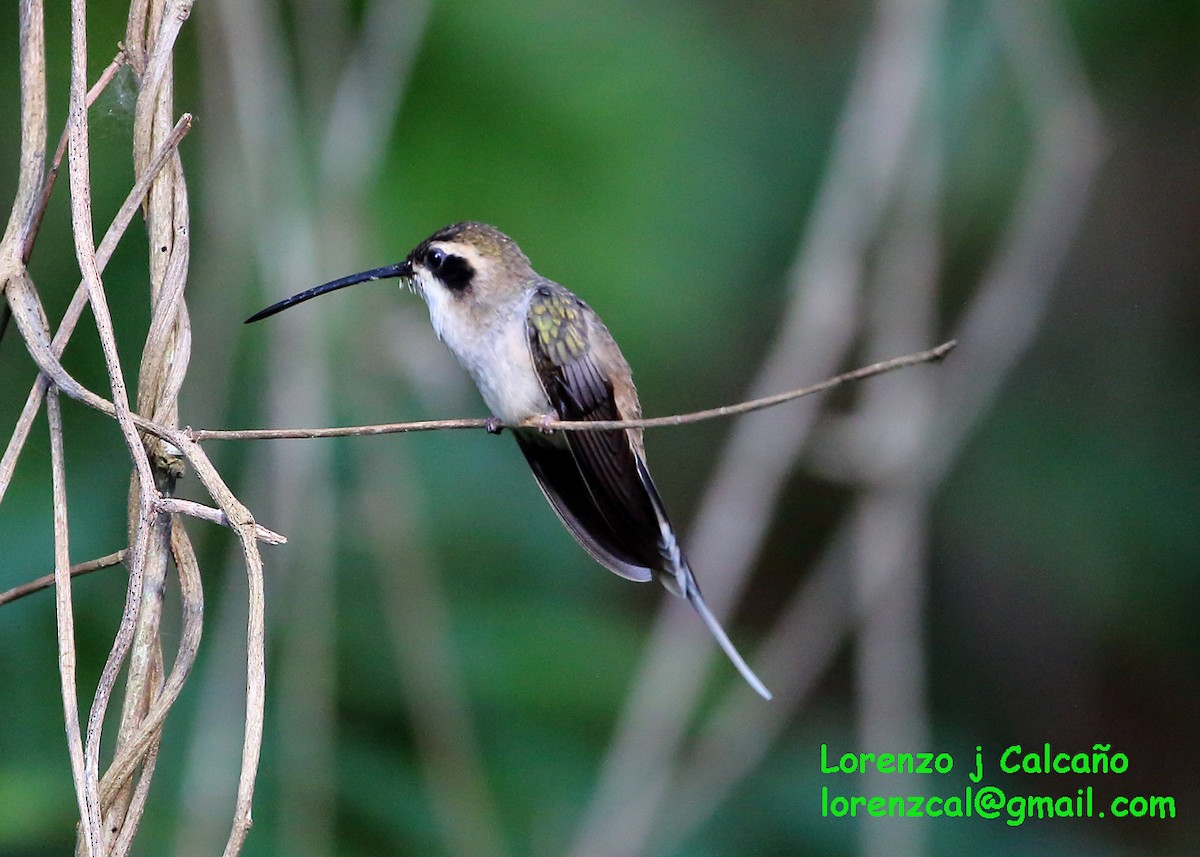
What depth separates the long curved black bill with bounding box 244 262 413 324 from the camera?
226cm

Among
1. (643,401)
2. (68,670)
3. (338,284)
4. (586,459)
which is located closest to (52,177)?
(68,670)

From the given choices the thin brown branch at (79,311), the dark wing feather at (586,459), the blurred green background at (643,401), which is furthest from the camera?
the blurred green background at (643,401)

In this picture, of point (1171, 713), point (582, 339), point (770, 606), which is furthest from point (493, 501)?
point (1171, 713)

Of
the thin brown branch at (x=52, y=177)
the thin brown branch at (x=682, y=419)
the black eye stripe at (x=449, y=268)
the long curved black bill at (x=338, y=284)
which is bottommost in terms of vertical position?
the thin brown branch at (x=682, y=419)

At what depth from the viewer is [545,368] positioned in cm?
294

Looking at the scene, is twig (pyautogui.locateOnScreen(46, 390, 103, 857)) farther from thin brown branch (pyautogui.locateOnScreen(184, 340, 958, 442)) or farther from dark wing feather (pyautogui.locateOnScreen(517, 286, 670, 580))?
dark wing feather (pyautogui.locateOnScreen(517, 286, 670, 580))

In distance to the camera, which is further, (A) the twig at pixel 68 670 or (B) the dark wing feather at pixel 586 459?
(B) the dark wing feather at pixel 586 459

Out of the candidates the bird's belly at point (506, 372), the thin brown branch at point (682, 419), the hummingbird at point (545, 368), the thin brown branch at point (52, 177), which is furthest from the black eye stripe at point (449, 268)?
the thin brown branch at point (682, 419)

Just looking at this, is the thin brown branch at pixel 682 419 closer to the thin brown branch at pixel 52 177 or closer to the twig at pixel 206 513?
the twig at pixel 206 513

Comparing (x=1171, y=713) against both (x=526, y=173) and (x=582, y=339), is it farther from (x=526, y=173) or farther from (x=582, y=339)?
(x=582, y=339)

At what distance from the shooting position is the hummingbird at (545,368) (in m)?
2.75

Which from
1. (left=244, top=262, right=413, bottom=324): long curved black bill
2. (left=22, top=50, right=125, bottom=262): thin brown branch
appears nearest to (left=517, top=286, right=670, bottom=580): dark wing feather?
(left=244, top=262, right=413, bottom=324): long curved black bill

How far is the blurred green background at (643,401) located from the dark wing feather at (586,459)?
0.57 meters

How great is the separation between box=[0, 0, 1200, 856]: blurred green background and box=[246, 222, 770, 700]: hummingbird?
40cm
